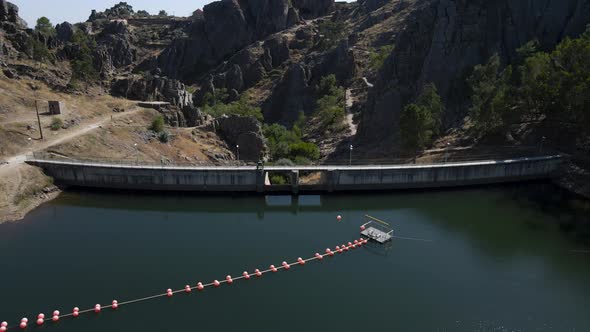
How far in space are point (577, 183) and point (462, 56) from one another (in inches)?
1206

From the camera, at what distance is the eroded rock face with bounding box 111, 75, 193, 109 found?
83375 millimetres

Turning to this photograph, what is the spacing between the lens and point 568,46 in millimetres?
58219

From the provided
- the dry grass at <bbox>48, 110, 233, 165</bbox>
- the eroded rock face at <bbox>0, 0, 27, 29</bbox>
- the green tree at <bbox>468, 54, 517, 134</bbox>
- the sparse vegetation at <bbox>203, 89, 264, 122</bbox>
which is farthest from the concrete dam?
the eroded rock face at <bbox>0, 0, 27, 29</bbox>

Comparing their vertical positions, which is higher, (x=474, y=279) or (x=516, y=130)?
(x=516, y=130)

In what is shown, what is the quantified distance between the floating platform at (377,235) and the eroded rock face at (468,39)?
3332 cm

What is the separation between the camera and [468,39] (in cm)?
7600

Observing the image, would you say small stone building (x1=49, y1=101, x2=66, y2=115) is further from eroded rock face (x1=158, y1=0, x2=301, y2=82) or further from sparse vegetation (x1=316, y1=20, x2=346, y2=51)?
sparse vegetation (x1=316, y1=20, x2=346, y2=51)

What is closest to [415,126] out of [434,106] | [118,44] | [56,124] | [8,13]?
[434,106]

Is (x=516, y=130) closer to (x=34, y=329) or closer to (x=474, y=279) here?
(x=474, y=279)

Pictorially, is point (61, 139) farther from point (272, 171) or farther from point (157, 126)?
point (272, 171)

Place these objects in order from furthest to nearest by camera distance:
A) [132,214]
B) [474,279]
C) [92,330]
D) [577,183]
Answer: [577,183]
[132,214]
[474,279]
[92,330]

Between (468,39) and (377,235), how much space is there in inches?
1954

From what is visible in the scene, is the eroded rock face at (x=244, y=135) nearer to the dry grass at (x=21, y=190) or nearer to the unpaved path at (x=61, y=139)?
the unpaved path at (x=61, y=139)

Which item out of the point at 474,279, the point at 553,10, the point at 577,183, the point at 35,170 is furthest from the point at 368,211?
the point at 553,10
